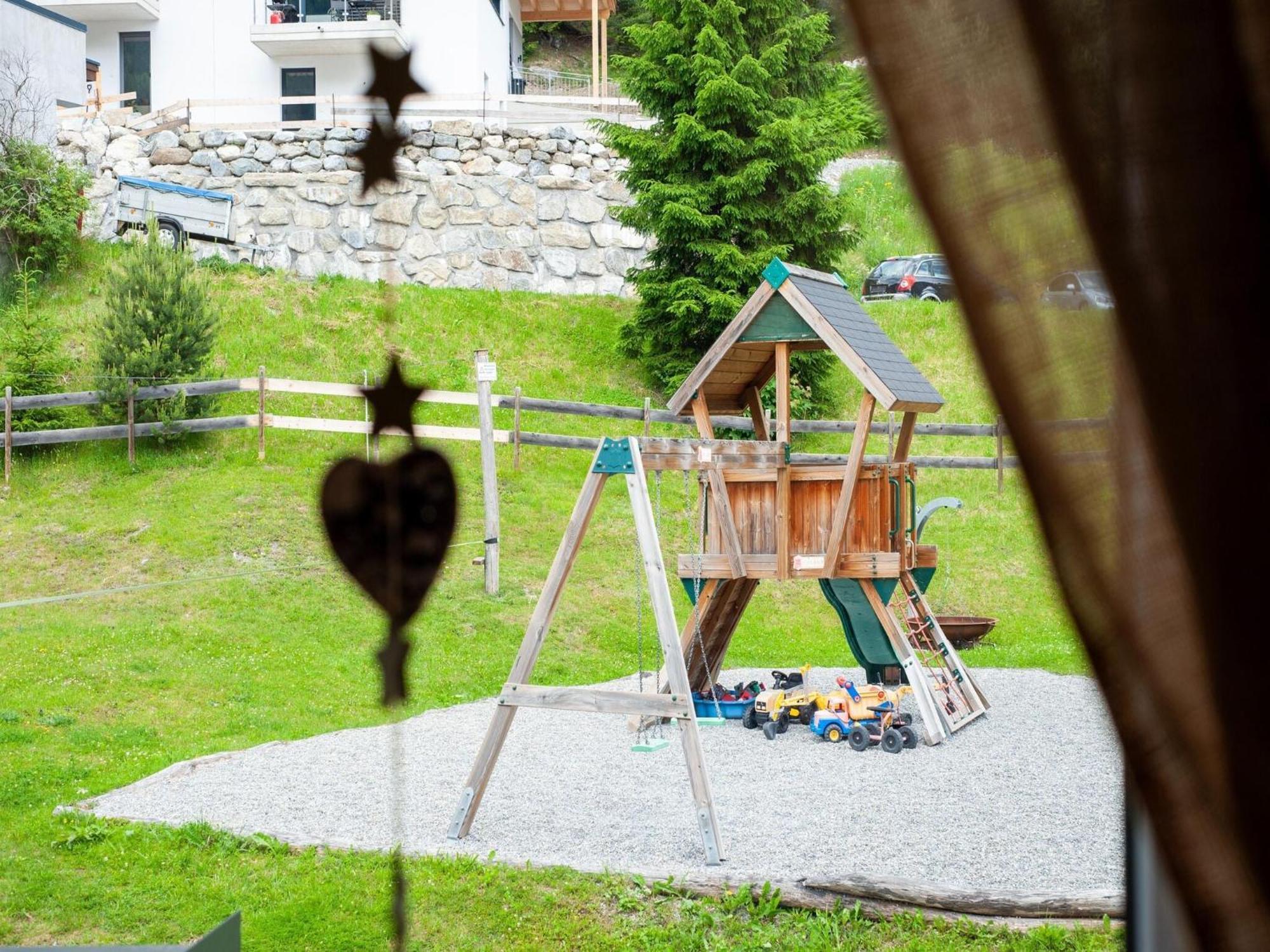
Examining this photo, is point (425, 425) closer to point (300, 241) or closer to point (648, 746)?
point (300, 241)

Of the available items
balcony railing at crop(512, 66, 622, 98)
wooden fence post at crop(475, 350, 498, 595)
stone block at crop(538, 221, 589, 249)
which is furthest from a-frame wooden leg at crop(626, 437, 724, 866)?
balcony railing at crop(512, 66, 622, 98)

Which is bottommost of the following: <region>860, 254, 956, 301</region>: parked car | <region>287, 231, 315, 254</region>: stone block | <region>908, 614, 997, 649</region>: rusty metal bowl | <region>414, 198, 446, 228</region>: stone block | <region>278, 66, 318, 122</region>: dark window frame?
<region>908, 614, 997, 649</region>: rusty metal bowl

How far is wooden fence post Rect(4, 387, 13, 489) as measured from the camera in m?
10.6

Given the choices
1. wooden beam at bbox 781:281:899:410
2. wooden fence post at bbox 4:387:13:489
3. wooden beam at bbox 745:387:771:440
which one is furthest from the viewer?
wooden fence post at bbox 4:387:13:489

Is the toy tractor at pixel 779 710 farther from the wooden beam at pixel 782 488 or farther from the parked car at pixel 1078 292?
the parked car at pixel 1078 292

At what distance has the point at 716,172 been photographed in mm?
14398

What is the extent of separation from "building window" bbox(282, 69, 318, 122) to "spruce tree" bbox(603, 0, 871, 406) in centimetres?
517

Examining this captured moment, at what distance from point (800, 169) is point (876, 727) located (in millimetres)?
8985

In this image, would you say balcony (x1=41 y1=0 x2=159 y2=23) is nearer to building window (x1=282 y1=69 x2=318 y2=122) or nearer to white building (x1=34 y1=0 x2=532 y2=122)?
white building (x1=34 y1=0 x2=532 y2=122)

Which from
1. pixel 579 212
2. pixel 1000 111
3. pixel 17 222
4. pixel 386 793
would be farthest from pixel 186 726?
pixel 579 212

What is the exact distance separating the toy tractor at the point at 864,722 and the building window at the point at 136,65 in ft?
56.9

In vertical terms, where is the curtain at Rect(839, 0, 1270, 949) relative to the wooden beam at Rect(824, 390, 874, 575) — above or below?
above

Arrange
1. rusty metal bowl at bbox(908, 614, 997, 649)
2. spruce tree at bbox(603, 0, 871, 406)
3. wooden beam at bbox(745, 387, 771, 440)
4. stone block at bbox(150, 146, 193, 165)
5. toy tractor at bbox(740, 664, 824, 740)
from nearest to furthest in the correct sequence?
1. toy tractor at bbox(740, 664, 824, 740)
2. wooden beam at bbox(745, 387, 771, 440)
3. rusty metal bowl at bbox(908, 614, 997, 649)
4. spruce tree at bbox(603, 0, 871, 406)
5. stone block at bbox(150, 146, 193, 165)

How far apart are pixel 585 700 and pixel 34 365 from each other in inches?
358
